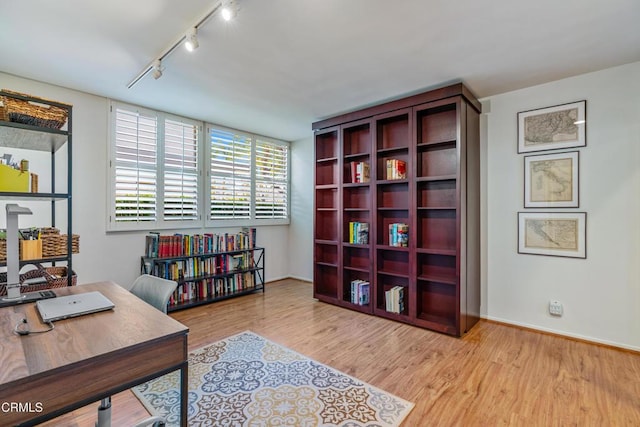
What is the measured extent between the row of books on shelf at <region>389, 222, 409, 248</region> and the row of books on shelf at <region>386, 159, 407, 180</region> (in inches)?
23.0

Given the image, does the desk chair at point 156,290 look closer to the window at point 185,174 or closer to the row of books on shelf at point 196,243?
the row of books on shelf at point 196,243

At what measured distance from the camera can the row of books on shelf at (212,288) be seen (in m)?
4.01

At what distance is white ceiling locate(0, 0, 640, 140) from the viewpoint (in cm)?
204

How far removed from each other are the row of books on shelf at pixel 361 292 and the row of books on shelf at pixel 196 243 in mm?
1870

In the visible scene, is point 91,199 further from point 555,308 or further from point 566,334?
point 566,334

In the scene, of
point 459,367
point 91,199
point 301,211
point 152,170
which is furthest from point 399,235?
point 91,199

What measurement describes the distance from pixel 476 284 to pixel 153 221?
410 cm

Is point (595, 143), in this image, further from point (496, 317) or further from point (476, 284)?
point (496, 317)

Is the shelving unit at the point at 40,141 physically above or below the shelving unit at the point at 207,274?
above

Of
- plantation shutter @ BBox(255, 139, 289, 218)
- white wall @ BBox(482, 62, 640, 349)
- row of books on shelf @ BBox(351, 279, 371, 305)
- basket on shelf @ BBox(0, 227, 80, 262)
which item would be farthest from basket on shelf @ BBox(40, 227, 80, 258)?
white wall @ BBox(482, 62, 640, 349)

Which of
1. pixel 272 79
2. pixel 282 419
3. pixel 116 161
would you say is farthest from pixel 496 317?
pixel 116 161

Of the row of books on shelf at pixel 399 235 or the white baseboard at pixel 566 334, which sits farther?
the row of books on shelf at pixel 399 235

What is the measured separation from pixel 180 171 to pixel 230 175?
79 centimetres

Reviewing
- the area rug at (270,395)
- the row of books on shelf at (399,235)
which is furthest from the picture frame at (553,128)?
the area rug at (270,395)
